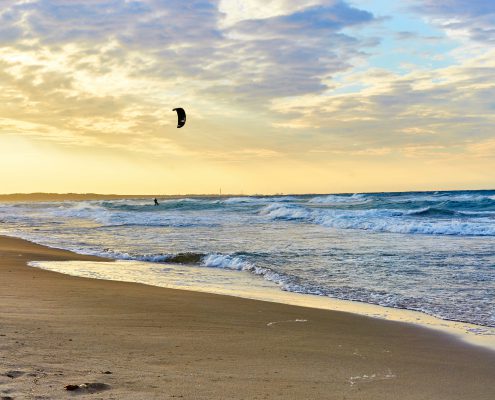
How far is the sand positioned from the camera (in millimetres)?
3754

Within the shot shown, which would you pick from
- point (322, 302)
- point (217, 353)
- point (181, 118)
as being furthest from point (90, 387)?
point (181, 118)

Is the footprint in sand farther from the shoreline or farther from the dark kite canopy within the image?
the dark kite canopy

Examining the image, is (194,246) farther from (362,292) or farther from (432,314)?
(432,314)

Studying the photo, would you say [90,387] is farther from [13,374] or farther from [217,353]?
[217,353]

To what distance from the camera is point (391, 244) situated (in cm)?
1642

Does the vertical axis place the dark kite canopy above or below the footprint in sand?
above

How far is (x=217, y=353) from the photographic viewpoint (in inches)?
188

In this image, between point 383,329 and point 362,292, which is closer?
point 383,329

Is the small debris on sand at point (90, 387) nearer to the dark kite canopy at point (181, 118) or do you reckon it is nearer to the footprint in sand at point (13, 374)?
the footprint in sand at point (13, 374)

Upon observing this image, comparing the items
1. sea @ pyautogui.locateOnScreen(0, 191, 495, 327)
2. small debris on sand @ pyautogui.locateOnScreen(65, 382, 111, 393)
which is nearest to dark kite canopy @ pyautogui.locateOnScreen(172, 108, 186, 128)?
sea @ pyautogui.locateOnScreen(0, 191, 495, 327)

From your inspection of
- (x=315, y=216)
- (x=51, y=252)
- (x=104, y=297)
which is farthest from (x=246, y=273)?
(x=315, y=216)

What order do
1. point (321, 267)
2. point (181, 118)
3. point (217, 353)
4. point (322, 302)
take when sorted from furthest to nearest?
point (321, 267)
point (181, 118)
point (322, 302)
point (217, 353)

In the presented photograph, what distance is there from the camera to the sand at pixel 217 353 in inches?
148

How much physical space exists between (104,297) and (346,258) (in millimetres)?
6643
